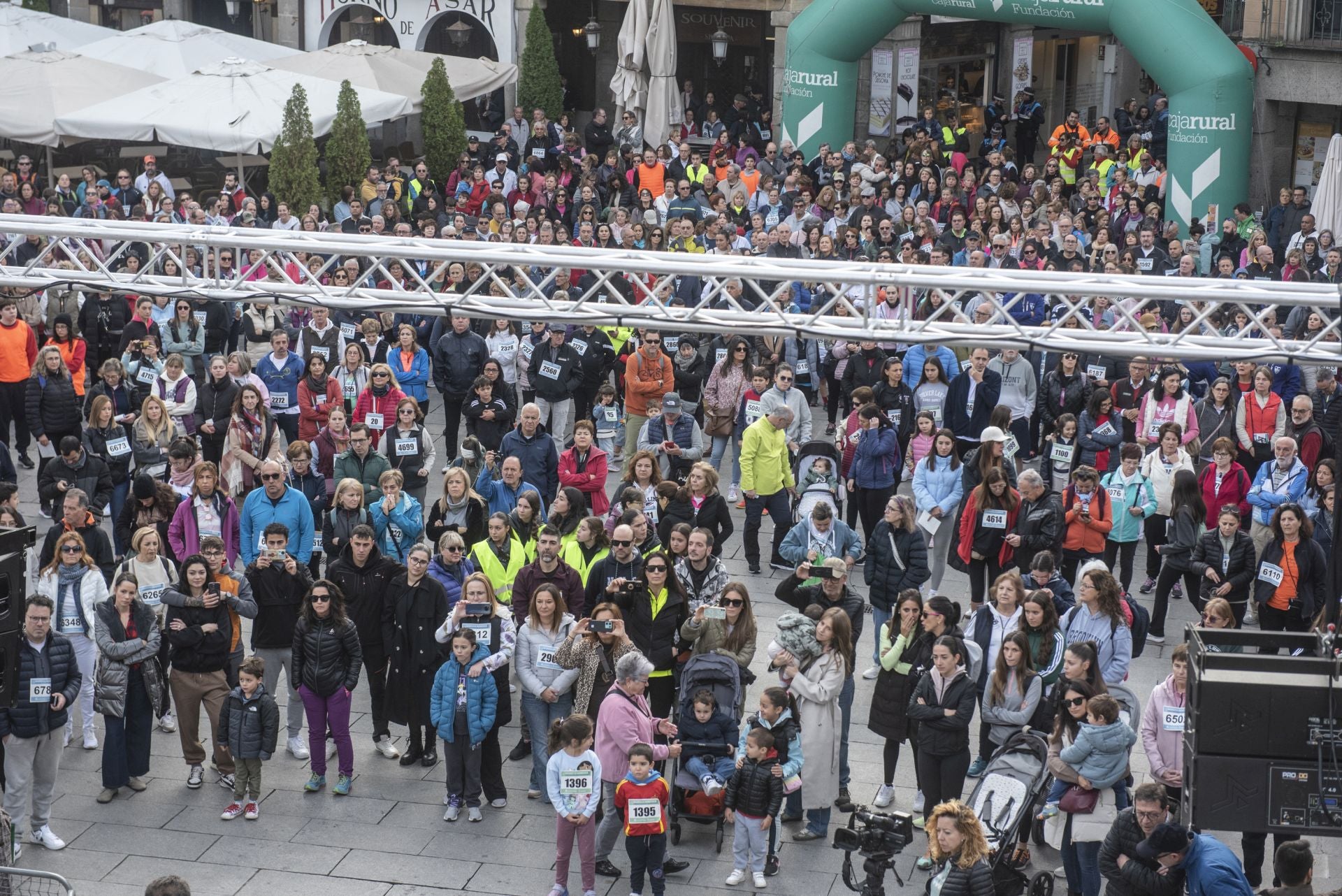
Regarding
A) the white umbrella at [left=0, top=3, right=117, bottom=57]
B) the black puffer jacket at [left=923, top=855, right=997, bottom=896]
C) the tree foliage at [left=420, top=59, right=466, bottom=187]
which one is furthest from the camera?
the white umbrella at [left=0, top=3, right=117, bottom=57]

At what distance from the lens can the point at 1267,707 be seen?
8164 millimetres

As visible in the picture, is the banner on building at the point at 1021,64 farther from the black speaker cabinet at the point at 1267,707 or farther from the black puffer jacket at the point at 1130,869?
the black speaker cabinet at the point at 1267,707

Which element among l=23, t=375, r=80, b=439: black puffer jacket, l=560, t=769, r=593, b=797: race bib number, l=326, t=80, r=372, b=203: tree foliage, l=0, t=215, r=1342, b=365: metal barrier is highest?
l=326, t=80, r=372, b=203: tree foliage

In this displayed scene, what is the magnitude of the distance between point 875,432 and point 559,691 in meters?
4.56

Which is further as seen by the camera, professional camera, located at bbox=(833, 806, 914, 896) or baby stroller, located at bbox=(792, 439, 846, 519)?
baby stroller, located at bbox=(792, 439, 846, 519)

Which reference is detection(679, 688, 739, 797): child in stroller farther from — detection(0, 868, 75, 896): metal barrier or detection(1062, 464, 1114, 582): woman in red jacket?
detection(1062, 464, 1114, 582): woman in red jacket

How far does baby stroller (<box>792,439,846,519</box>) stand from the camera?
45.0ft

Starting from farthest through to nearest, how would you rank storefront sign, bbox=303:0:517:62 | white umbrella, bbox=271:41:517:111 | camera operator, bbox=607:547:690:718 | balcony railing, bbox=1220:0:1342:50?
storefront sign, bbox=303:0:517:62 → white umbrella, bbox=271:41:517:111 → balcony railing, bbox=1220:0:1342:50 → camera operator, bbox=607:547:690:718

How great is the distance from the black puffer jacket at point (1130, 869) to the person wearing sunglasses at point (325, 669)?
4.68 m

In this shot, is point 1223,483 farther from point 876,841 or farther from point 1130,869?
point 876,841

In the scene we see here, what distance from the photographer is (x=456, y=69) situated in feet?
91.3

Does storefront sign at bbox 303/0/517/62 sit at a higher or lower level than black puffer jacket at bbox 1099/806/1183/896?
higher

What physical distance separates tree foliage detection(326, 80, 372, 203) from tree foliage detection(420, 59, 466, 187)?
5.94 ft

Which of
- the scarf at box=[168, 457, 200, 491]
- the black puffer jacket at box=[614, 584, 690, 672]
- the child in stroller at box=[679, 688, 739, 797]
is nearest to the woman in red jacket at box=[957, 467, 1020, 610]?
the black puffer jacket at box=[614, 584, 690, 672]
